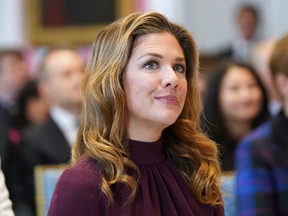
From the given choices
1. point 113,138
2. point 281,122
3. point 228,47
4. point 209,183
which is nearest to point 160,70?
point 113,138

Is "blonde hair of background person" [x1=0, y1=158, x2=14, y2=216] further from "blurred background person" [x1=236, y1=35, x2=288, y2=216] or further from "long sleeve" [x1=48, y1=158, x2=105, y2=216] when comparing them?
"blurred background person" [x1=236, y1=35, x2=288, y2=216]

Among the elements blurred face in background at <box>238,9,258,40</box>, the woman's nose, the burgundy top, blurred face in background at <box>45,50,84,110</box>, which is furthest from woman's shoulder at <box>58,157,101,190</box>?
blurred face in background at <box>238,9,258,40</box>

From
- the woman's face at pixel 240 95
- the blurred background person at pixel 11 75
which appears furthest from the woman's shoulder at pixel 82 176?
the blurred background person at pixel 11 75

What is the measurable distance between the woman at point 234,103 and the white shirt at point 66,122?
802 millimetres

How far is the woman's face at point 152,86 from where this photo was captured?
2502mm

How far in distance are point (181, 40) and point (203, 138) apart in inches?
14.3

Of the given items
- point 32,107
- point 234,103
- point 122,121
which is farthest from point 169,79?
point 32,107

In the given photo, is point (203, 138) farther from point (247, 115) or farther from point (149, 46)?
point (247, 115)

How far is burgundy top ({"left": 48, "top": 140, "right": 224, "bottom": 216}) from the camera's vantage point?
2416mm

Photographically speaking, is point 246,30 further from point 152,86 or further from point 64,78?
point 152,86

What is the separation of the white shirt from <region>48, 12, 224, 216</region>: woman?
1.95 m

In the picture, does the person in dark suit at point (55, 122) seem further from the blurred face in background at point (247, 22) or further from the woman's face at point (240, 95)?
the blurred face in background at point (247, 22)

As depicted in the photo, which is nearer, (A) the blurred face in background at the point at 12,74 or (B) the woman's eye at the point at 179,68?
(B) the woman's eye at the point at 179,68

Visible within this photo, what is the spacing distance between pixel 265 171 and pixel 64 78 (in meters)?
1.80
